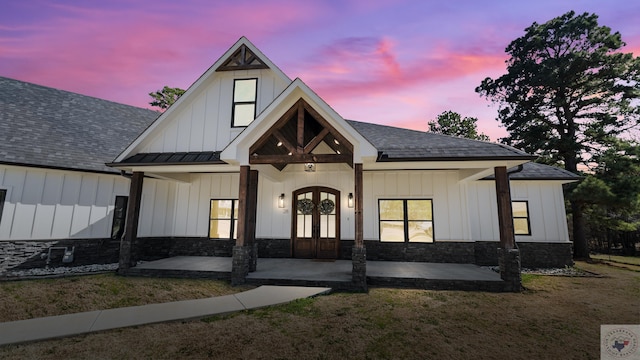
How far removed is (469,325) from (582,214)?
13.1 metres

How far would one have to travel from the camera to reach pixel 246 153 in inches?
273

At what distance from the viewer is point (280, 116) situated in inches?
267

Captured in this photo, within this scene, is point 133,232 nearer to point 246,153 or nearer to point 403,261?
point 246,153

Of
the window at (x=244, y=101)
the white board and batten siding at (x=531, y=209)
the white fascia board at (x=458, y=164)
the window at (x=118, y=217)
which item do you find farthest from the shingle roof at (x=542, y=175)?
the window at (x=118, y=217)

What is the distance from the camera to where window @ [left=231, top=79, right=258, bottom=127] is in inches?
354

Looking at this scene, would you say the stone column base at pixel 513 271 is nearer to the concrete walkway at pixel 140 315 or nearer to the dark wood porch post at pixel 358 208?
the dark wood porch post at pixel 358 208

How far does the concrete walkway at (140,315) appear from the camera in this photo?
3.88m

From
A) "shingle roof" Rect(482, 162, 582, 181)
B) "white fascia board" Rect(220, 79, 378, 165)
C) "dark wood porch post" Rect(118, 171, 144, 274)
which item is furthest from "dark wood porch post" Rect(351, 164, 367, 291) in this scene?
"dark wood porch post" Rect(118, 171, 144, 274)

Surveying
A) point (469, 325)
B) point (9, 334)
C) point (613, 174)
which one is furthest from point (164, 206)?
point (613, 174)

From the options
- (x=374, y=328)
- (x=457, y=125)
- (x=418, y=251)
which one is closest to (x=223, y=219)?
(x=418, y=251)

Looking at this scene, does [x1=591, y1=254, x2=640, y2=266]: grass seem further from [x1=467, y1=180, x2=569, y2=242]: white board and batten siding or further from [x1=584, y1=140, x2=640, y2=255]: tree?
[x1=467, y1=180, x2=569, y2=242]: white board and batten siding

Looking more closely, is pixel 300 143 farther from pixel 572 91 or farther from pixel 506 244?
pixel 572 91

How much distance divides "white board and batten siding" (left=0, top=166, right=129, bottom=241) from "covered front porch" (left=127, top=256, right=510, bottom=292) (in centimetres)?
283

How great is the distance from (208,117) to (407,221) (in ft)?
26.5
